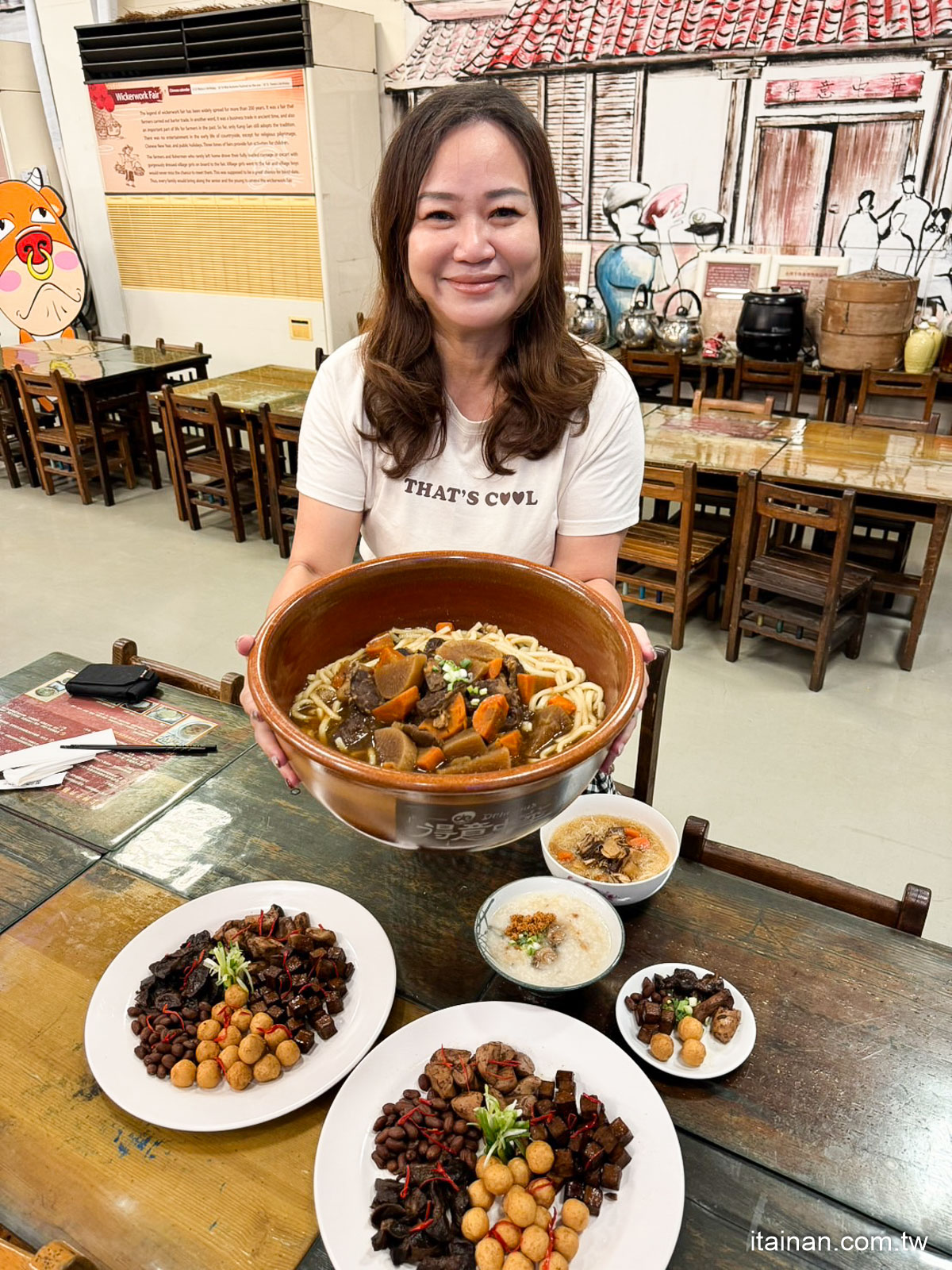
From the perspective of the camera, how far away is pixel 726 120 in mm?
5742

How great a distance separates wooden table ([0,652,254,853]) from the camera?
176 cm

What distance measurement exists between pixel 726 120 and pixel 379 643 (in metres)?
5.92

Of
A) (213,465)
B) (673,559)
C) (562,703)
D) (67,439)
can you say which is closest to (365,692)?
(562,703)

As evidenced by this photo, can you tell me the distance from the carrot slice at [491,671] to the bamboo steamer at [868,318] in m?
5.17

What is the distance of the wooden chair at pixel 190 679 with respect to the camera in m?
2.15

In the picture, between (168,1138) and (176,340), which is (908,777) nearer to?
(168,1138)

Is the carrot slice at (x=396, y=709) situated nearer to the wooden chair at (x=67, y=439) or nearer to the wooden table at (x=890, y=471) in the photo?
the wooden table at (x=890, y=471)

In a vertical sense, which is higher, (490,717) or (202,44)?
(202,44)

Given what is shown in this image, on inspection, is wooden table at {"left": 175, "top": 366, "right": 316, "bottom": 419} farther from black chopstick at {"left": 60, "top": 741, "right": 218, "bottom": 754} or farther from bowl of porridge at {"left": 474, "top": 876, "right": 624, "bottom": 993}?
bowl of porridge at {"left": 474, "top": 876, "right": 624, "bottom": 993}

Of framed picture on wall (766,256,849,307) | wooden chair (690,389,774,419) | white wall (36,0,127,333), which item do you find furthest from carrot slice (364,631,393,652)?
white wall (36,0,127,333)

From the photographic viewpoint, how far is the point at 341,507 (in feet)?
5.67

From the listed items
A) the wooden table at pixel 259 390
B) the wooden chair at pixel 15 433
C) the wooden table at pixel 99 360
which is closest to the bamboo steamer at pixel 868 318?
the wooden table at pixel 259 390

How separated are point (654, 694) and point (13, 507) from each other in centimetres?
632

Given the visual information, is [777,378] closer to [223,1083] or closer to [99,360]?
[99,360]
